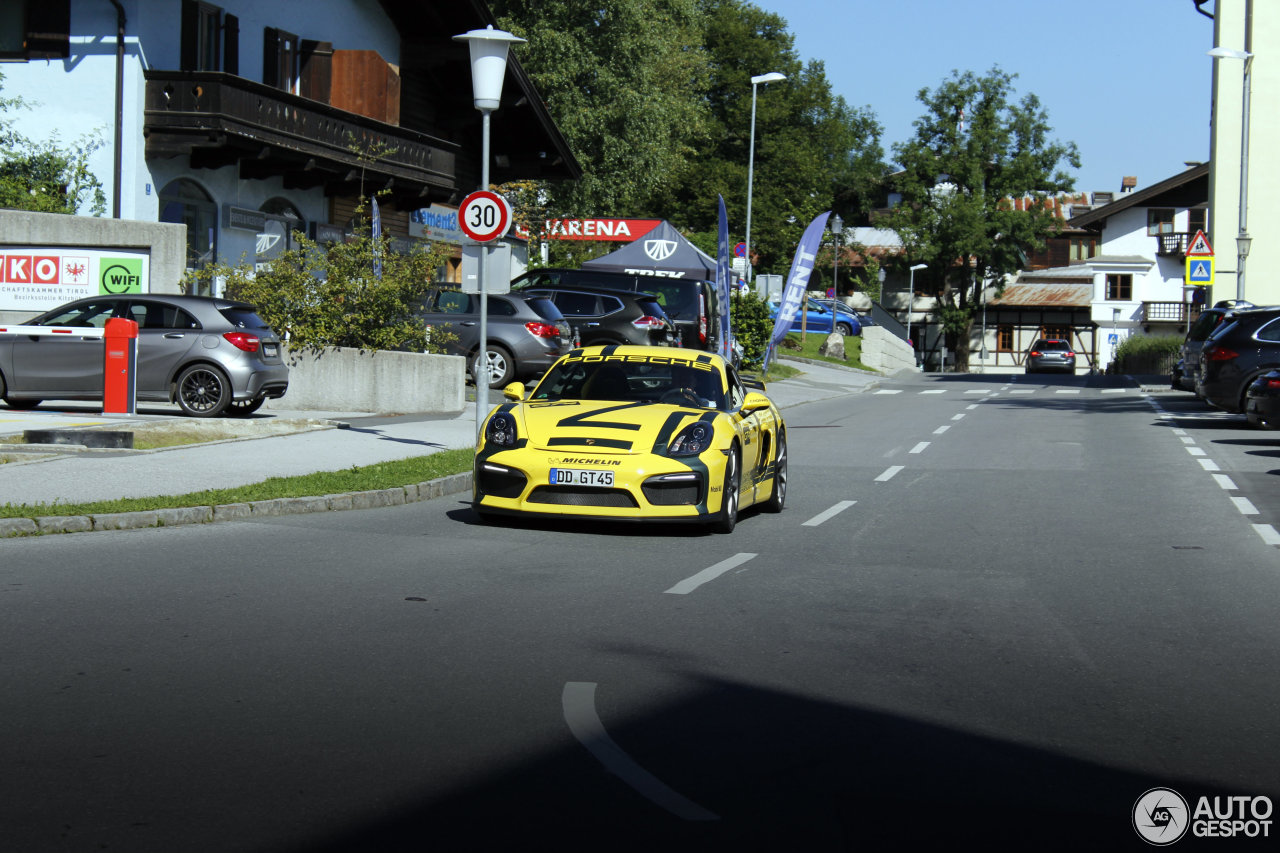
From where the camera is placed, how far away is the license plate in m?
10.3

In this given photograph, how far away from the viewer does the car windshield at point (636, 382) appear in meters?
11.7

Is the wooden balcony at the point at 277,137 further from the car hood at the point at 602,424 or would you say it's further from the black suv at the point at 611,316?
the car hood at the point at 602,424

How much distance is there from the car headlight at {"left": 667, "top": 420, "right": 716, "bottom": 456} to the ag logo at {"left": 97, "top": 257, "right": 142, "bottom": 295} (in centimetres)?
1218

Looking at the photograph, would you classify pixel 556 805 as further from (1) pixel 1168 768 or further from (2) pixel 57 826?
(1) pixel 1168 768

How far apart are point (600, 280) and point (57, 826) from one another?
27028 mm

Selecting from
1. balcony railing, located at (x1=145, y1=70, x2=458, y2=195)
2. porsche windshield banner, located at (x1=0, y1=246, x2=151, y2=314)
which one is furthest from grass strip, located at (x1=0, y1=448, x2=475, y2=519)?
balcony railing, located at (x1=145, y1=70, x2=458, y2=195)

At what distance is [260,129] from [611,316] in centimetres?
725

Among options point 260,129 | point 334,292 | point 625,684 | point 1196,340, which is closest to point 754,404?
point 625,684

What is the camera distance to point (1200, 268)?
→ 34.7 meters

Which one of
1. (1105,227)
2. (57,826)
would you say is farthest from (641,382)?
(1105,227)

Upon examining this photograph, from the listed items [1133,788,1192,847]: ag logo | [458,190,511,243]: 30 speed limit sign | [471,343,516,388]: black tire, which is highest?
[458,190,511,243]: 30 speed limit sign

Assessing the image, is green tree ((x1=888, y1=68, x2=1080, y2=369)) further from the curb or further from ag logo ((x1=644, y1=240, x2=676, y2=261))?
the curb

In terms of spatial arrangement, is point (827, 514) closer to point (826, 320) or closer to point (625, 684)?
point (625, 684)

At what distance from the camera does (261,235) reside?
28.4 metres
